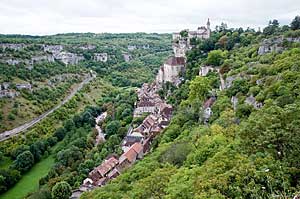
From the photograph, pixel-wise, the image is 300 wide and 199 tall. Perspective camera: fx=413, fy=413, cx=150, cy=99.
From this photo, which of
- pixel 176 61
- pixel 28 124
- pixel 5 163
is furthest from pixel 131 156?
pixel 28 124

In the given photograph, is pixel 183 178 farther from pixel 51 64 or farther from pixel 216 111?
pixel 51 64

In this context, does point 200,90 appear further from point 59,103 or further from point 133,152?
point 59,103

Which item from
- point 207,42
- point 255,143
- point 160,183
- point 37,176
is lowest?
point 37,176

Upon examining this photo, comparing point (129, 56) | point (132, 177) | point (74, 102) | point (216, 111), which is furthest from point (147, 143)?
point (129, 56)

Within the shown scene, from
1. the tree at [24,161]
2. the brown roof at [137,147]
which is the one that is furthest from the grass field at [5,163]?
the brown roof at [137,147]

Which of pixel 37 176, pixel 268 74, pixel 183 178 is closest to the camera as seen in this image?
pixel 183 178

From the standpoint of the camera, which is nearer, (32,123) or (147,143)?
(147,143)

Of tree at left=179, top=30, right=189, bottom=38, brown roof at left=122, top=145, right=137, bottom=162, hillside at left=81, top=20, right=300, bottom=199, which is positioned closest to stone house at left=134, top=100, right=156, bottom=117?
hillside at left=81, top=20, right=300, bottom=199
